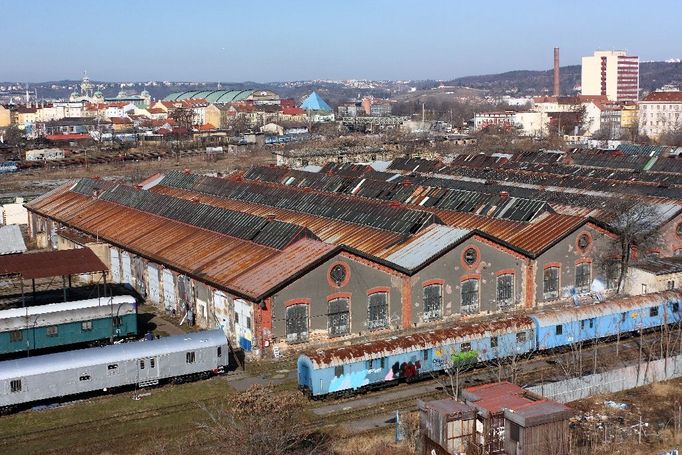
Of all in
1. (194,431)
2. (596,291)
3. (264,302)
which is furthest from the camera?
(596,291)

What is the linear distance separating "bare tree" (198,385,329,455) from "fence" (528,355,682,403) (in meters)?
7.48

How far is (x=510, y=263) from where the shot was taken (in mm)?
38000

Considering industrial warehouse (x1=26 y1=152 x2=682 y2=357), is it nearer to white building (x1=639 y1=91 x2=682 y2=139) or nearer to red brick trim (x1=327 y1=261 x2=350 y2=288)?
red brick trim (x1=327 y1=261 x2=350 y2=288)

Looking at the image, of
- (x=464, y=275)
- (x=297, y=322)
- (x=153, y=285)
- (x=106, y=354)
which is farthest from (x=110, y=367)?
(x=464, y=275)

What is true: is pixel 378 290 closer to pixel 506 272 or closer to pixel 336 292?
pixel 336 292

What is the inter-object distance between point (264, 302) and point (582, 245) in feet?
55.8

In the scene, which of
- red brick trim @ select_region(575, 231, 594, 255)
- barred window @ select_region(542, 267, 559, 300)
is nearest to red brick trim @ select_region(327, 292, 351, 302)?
barred window @ select_region(542, 267, 559, 300)

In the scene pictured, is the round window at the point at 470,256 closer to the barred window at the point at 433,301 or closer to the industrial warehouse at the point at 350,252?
the industrial warehouse at the point at 350,252

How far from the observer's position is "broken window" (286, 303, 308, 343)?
3256 cm

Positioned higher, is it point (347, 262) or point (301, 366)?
point (347, 262)

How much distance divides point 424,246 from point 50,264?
55.5 ft

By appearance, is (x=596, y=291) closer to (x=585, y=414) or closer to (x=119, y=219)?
(x=585, y=414)

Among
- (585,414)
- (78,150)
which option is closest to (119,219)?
(585,414)

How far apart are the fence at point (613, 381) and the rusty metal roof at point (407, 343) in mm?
3924
